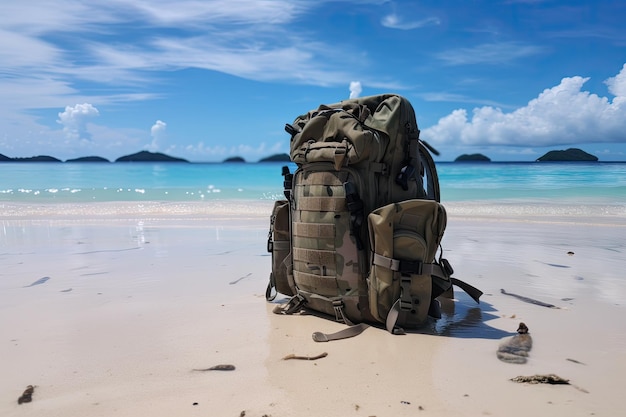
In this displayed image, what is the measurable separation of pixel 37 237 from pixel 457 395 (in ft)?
26.1

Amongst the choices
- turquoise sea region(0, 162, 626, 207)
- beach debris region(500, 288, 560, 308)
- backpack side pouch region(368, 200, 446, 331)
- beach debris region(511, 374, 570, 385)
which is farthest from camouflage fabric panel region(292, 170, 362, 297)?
turquoise sea region(0, 162, 626, 207)

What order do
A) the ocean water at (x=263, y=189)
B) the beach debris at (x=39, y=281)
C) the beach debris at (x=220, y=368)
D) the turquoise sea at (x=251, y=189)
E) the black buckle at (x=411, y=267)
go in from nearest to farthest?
the beach debris at (x=220, y=368), the black buckle at (x=411, y=267), the beach debris at (x=39, y=281), the ocean water at (x=263, y=189), the turquoise sea at (x=251, y=189)

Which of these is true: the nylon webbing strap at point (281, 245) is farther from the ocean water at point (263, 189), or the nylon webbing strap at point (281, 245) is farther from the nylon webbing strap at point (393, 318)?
the ocean water at point (263, 189)

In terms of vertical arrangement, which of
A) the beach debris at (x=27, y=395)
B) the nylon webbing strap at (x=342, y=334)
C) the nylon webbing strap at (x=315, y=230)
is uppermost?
the nylon webbing strap at (x=315, y=230)

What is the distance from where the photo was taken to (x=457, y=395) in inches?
97.2

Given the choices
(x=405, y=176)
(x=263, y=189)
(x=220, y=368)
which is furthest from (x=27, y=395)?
(x=263, y=189)

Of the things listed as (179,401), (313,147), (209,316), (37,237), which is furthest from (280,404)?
(37,237)

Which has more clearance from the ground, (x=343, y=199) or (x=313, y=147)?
(x=313, y=147)

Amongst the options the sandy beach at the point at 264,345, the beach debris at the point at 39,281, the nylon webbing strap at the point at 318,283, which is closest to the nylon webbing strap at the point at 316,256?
the nylon webbing strap at the point at 318,283

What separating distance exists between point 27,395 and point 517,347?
2810 millimetres

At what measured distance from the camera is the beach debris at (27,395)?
248cm

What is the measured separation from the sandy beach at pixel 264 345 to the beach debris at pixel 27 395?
0.02 meters

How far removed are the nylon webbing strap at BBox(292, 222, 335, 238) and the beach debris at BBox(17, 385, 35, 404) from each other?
1935 mm

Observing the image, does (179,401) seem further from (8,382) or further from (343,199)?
(343,199)
